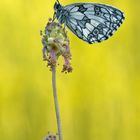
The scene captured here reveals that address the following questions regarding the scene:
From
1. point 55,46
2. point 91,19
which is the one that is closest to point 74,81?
point 91,19

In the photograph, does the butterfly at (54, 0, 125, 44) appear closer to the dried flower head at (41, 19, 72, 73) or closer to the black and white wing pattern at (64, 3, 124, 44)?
the black and white wing pattern at (64, 3, 124, 44)

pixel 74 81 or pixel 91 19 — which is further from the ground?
pixel 91 19

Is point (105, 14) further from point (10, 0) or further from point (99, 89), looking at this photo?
point (10, 0)

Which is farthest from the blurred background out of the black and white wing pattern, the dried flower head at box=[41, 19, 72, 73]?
the dried flower head at box=[41, 19, 72, 73]

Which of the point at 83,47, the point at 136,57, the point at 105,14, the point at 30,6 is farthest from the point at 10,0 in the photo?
the point at 105,14

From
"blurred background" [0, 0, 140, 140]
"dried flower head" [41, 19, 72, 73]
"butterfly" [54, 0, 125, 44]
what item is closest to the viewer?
"dried flower head" [41, 19, 72, 73]

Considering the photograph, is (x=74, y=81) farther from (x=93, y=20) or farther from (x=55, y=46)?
(x=55, y=46)
